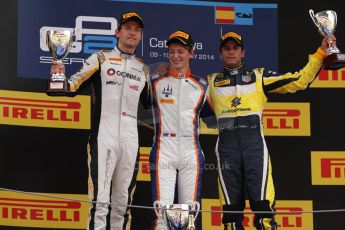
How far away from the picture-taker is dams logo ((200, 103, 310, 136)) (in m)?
5.42

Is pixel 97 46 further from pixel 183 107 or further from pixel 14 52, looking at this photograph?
pixel 183 107

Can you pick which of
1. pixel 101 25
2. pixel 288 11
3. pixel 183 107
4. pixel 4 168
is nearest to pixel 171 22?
pixel 101 25

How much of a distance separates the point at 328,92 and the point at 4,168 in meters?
2.36

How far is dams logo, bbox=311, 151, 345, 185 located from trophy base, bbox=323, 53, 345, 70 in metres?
1.23

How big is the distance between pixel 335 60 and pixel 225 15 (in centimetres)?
148

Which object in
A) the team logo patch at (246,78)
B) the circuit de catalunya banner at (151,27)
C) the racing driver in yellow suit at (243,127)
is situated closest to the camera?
the racing driver in yellow suit at (243,127)

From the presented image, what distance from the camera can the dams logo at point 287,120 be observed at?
542cm

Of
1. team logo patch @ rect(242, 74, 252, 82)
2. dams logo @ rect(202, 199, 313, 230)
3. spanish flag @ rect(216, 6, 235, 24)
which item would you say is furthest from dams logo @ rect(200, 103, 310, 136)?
team logo patch @ rect(242, 74, 252, 82)

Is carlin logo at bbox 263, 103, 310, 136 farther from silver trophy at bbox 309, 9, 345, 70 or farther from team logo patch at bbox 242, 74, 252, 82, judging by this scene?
silver trophy at bbox 309, 9, 345, 70

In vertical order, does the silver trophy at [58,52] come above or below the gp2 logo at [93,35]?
below

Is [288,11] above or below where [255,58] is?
above

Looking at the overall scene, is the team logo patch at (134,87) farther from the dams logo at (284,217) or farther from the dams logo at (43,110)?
the dams logo at (284,217)

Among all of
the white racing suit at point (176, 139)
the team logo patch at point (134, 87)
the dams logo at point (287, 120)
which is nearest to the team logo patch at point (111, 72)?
the team logo patch at point (134, 87)

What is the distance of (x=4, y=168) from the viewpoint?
5.01m
